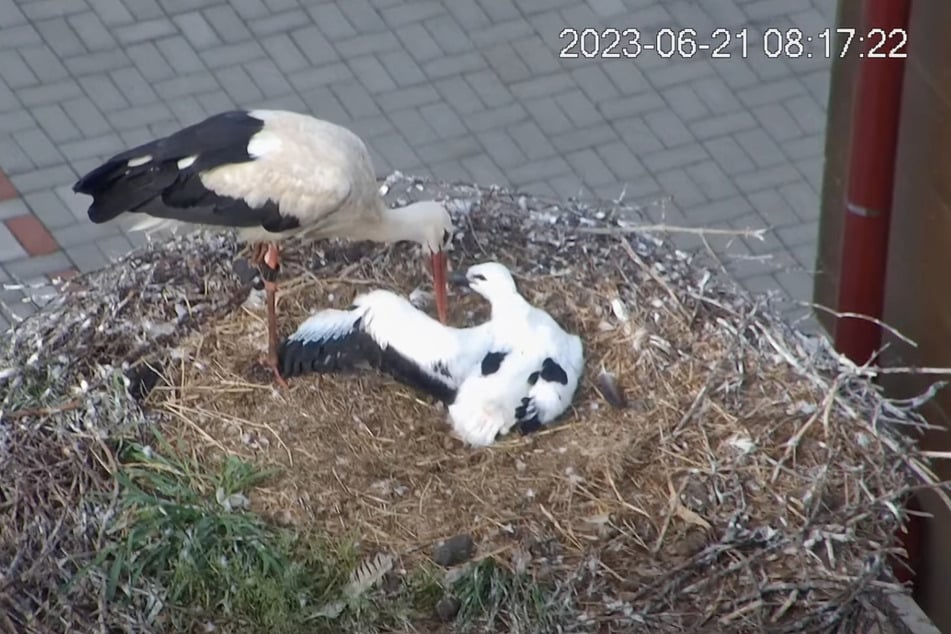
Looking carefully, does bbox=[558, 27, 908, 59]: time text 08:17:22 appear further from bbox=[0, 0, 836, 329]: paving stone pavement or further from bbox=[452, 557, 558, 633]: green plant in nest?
bbox=[452, 557, 558, 633]: green plant in nest

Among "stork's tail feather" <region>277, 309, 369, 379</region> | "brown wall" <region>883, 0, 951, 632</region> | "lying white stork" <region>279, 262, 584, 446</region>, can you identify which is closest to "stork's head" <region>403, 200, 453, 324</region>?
"lying white stork" <region>279, 262, 584, 446</region>

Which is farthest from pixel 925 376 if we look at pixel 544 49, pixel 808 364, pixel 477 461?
pixel 544 49

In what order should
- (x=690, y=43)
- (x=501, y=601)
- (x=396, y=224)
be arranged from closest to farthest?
(x=501, y=601) < (x=396, y=224) < (x=690, y=43)

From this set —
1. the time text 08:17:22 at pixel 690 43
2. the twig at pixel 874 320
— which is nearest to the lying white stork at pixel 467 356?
the twig at pixel 874 320

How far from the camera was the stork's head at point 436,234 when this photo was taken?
5.21 meters

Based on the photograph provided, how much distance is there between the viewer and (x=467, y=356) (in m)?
5.06

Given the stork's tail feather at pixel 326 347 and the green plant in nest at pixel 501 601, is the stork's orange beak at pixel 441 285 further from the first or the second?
the green plant in nest at pixel 501 601

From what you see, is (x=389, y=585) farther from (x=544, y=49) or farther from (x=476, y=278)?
(x=544, y=49)

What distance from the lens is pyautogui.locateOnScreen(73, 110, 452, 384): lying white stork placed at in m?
5.01

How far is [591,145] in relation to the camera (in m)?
7.75

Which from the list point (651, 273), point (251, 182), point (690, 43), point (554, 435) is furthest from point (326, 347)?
point (690, 43)

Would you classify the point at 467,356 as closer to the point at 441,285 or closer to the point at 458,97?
the point at 441,285

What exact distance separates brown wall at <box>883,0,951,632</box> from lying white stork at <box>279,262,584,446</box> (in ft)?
2.98

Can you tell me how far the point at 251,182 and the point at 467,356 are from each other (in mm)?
751
